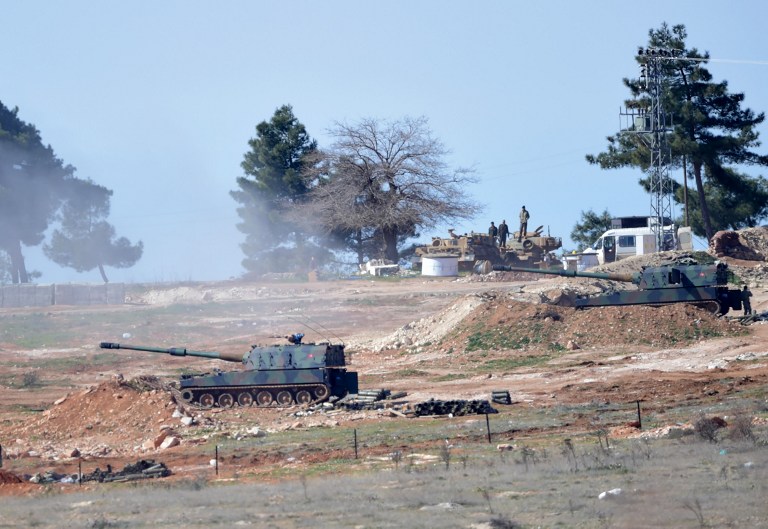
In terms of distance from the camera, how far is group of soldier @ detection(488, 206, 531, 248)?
199 feet

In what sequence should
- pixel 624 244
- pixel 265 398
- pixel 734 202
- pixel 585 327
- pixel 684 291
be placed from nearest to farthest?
pixel 265 398, pixel 585 327, pixel 684 291, pixel 734 202, pixel 624 244

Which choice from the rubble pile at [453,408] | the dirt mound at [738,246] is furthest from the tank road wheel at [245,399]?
the dirt mound at [738,246]

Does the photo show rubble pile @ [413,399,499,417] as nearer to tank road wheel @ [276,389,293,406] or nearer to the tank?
tank road wheel @ [276,389,293,406]

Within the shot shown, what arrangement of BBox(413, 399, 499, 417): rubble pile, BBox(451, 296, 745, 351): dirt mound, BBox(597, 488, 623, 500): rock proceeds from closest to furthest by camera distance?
BBox(597, 488, 623, 500): rock → BBox(413, 399, 499, 417): rubble pile → BBox(451, 296, 745, 351): dirt mound

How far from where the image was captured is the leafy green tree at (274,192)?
2672 inches

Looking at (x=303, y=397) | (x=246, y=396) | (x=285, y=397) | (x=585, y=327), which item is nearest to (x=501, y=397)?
(x=303, y=397)

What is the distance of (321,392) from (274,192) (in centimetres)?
4025

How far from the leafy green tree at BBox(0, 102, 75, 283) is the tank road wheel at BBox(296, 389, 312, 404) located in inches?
1551

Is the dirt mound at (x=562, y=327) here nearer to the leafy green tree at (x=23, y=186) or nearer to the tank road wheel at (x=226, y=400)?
the tank road wheel at (x=226, y=400)

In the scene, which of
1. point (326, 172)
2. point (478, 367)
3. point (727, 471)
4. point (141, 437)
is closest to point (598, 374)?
point (478, 367)

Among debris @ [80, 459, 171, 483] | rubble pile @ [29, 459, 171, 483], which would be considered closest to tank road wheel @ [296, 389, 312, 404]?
debris @ [80, 459, 171, 483]

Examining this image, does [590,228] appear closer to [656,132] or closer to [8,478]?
[656,132]

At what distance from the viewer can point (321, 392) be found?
2884cm

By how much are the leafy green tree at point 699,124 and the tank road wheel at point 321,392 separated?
33.6 meters
